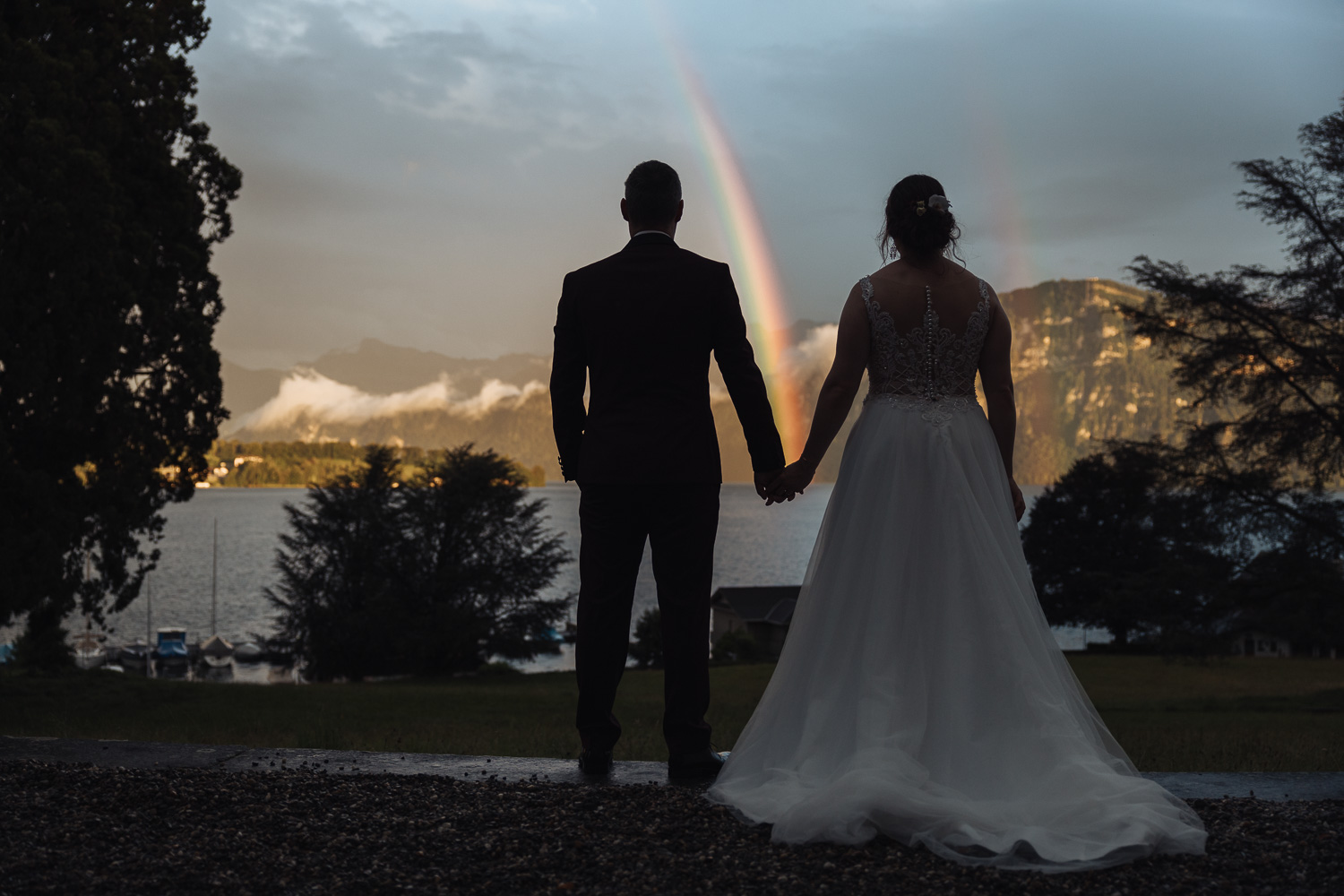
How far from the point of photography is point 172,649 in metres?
55.4

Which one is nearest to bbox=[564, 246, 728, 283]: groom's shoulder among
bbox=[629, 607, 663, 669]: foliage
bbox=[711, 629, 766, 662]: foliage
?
bbox=[629, 607, 663, 669]: foliage

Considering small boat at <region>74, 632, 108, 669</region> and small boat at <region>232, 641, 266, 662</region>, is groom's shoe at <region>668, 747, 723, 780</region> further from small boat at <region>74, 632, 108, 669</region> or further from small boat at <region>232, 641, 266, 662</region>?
small boat at <region>232, 641, 266, 662</region>

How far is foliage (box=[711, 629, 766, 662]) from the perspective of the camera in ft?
155

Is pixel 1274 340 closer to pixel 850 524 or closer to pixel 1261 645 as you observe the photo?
pixel 850 524

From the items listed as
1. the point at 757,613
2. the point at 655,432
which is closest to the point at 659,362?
the point at 655,432

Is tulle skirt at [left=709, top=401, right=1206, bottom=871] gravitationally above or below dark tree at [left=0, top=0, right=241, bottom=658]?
below

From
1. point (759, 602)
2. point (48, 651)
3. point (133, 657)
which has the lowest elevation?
point (133, 657)

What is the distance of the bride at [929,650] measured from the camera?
3197 mm

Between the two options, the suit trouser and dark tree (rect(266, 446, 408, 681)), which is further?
dark tree (rect(266, 446, 408, 681))

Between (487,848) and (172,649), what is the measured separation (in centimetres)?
5960

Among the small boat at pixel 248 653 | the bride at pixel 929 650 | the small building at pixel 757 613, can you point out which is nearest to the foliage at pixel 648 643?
the small building at pixel 757 613

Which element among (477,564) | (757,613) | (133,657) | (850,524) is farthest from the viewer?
(133,657)

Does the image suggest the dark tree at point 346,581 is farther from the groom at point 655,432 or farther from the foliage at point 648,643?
the groom at point 655,432

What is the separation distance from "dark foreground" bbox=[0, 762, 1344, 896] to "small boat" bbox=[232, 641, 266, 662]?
2225 inches
